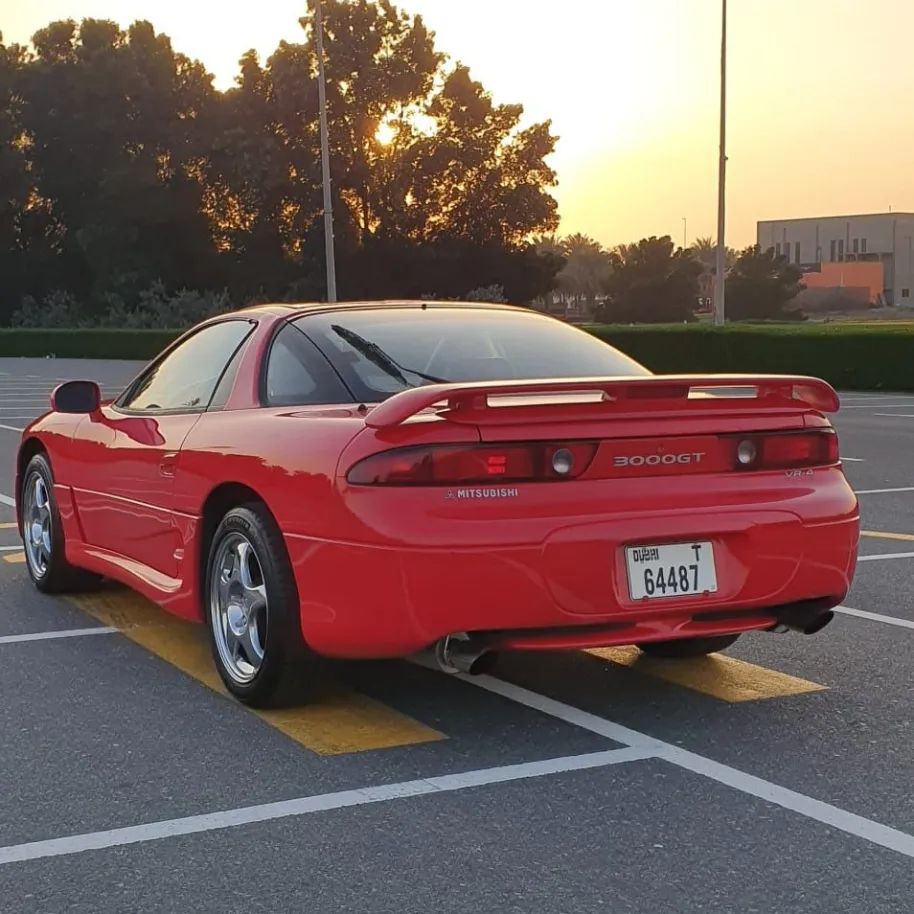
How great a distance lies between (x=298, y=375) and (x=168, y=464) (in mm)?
723

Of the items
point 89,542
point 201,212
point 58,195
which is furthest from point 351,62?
point 89,542

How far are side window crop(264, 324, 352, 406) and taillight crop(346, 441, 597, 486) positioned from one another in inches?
24.9

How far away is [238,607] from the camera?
4.94 meters

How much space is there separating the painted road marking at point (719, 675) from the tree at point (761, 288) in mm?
83921

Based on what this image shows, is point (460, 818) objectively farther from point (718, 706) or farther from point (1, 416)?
point (1, 416)

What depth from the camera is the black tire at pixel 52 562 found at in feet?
22.0

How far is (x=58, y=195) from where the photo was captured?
63844 millimetres

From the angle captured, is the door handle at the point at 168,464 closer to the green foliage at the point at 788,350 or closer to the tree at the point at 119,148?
the green foliage at the point at 788,350

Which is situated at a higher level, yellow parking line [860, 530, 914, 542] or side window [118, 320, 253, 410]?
side window [118, 320, 253, 410]

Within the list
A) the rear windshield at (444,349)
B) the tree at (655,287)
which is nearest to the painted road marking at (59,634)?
the rear windshield at (444,349)

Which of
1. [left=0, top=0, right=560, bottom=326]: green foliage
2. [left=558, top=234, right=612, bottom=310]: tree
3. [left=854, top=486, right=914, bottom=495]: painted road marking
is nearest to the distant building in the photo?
[left=558, top=234, right=612, bottom=310]: tree

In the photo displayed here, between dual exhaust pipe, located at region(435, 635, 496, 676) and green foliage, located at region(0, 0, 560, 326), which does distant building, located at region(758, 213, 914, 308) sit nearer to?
green foliage, located at region(0, 0, 560, 326)

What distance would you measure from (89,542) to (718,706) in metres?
3.04

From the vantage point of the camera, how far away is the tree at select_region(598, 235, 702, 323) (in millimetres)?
83250
